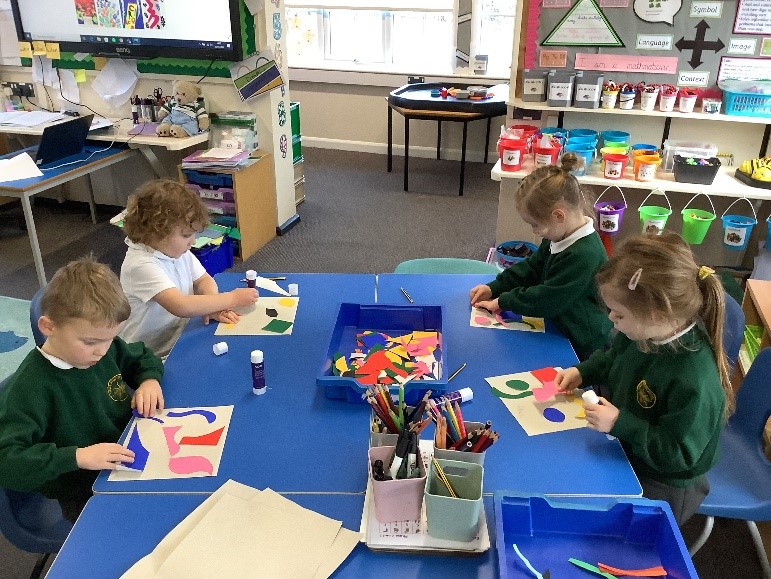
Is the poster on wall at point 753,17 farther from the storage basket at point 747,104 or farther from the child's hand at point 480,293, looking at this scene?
the child's hand at point 480,293

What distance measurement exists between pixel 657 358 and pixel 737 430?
0.63 meters

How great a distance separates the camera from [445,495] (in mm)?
1088

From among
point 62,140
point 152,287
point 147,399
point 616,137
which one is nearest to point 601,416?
point 147,399

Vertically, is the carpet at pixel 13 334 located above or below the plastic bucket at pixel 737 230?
below

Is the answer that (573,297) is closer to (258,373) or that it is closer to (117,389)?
(258,373)

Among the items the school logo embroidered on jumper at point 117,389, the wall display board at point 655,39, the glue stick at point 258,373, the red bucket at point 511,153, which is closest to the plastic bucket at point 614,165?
the red bucket at point 511,153

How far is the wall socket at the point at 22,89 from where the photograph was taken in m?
4.21

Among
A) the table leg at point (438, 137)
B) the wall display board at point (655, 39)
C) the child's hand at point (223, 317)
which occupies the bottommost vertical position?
the table leg at point (438, 137)

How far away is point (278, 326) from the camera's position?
1795 mm

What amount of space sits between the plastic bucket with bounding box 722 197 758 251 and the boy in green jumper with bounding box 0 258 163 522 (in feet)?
9.05

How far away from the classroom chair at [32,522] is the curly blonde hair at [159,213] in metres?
0.57

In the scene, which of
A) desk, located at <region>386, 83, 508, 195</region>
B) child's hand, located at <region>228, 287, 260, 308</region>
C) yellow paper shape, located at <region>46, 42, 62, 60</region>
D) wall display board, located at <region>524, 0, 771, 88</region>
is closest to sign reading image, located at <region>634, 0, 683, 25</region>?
wall display board, located at <region>524, 0, 771, 88</region>

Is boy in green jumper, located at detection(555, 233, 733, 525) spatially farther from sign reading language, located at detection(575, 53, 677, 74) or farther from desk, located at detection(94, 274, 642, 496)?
sign reading language, located at detection(575, 53, 677, 74)

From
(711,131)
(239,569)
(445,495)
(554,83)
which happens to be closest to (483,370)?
(445,495)
